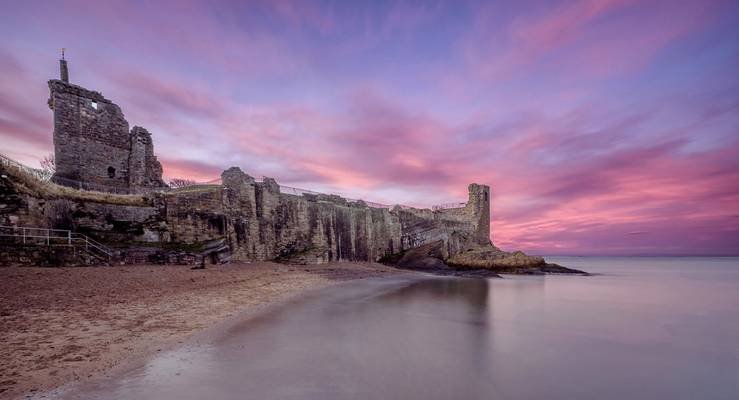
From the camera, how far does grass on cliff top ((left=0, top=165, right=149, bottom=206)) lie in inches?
585

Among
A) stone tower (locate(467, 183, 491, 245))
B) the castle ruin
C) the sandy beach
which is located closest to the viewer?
the sandy beach

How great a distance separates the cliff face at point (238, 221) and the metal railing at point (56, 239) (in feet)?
1.65

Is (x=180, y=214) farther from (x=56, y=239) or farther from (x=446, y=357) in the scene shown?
(x=446, y=357)

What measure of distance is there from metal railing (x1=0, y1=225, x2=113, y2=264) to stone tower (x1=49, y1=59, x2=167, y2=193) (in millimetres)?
8861

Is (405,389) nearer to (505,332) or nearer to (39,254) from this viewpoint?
(505,332)

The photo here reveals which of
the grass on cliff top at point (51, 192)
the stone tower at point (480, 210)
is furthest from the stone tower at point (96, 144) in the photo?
the stone tower at point (480, 210)

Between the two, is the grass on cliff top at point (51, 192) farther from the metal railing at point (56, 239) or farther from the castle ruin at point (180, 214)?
the metal railing at point (56, 239)

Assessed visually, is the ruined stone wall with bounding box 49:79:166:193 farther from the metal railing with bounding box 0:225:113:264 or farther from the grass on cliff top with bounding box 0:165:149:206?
the metal railing with bounding box 0:225:113:264

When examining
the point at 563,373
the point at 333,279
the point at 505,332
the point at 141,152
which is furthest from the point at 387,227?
the point at 563,373

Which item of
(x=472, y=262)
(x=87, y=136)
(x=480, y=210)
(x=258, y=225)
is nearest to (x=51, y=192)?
(x=87, y=136)

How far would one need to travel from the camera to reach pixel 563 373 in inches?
287

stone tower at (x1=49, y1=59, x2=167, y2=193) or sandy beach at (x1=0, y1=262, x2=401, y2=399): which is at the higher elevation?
stone tower at (x1=49, y1=59, x2=167, y2=193)

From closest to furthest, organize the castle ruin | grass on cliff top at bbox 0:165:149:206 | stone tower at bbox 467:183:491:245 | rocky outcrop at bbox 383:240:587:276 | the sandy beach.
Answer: the sandy beach
grass on cliff top at bbox 0:165:149:206
the castle ruin
rocky outcrop at bbox 383:240:587:276
stone tower at bbox 467:183:491:245

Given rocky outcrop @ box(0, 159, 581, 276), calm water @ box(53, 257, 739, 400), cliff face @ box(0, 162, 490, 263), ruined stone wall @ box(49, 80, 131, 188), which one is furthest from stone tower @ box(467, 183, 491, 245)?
ruined stone wall @ box(49, 80, 131, 188)
